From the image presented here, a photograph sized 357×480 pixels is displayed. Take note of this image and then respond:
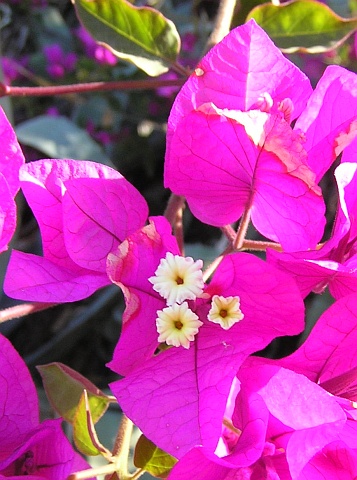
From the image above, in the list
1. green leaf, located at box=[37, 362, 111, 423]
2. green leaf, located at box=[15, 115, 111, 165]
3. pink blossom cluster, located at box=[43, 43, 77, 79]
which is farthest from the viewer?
pink blossom cluster, located at box=[43, 43, 77, 79]

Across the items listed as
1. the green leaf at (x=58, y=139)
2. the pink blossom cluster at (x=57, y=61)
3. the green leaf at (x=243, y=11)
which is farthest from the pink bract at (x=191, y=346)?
the pink blossom cluster at (x=57, y=61)

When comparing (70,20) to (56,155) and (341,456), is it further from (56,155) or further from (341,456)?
(341,456)

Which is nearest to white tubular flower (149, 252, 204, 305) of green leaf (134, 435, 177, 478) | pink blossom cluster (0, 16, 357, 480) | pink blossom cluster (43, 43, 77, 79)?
pink blossom cluster (0, 16, 357, 480)

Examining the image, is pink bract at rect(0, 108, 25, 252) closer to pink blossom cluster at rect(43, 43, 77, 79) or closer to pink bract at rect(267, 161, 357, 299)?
pink bract at rect(267, 161, 357, 299)

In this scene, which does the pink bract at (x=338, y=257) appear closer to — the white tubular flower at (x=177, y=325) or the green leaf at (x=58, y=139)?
the white tubular flower at (x=177, y=325)

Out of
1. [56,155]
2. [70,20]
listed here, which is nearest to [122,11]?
[56,155]

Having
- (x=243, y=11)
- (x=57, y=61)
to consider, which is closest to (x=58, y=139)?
(x=57, y=61)
